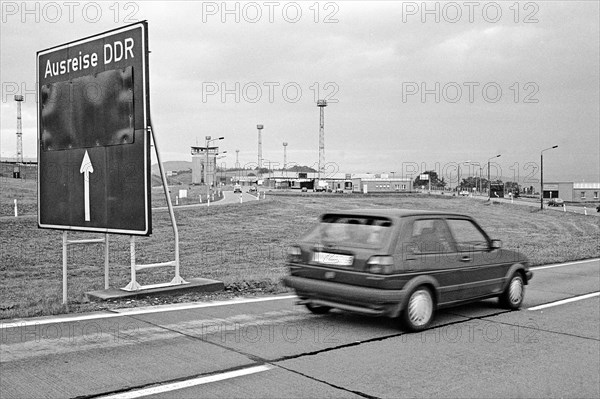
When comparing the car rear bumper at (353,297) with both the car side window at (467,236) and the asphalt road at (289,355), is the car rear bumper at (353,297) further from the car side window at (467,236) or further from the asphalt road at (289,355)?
the car side window at (467,236)

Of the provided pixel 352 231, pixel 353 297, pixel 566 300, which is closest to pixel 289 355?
pixel 353 297

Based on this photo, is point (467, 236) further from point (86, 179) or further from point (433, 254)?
point (86, 179)

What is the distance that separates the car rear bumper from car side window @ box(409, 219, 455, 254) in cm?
73

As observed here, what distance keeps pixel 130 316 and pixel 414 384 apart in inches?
155

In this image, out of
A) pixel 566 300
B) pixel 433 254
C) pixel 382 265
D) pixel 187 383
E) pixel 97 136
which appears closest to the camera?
pixel 187 383

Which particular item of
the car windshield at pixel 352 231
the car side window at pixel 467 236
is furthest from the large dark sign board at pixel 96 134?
the car side window at pixel 467 236

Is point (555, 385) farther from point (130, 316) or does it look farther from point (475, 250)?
point (130, 316)

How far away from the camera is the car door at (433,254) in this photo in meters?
7.52

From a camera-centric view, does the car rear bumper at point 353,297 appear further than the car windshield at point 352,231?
No

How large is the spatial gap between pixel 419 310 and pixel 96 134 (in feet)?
17.5

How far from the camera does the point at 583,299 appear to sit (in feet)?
33.6

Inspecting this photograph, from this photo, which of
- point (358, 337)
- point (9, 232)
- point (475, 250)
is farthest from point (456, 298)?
point (9, 232)

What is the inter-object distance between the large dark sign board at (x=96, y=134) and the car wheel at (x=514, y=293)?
17.6 ft

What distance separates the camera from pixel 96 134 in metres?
8.99
